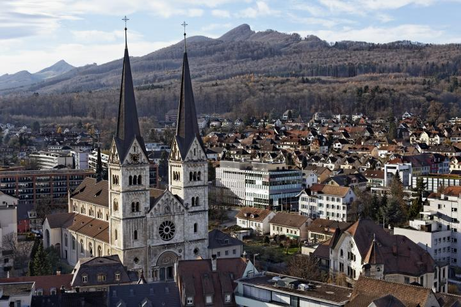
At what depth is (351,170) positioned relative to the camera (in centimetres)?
9788

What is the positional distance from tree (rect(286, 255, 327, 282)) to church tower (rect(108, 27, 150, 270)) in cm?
1076

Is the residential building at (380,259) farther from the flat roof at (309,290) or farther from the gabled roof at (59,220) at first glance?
the gabled roof at (59,220)

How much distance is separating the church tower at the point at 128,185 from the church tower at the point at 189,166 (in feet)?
9.40

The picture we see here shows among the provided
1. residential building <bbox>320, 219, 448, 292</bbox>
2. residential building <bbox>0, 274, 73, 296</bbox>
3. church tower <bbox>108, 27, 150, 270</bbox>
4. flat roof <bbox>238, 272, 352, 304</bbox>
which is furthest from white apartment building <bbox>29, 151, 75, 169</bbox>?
flat roof <bbox>238, 272, 352, 304</bbox>

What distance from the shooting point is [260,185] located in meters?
86.8

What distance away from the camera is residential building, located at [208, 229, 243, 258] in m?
57.9

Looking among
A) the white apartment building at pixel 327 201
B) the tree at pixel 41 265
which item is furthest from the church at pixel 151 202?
the white apartment building at pixel 327 201

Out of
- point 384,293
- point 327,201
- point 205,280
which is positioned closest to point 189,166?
point 205,280

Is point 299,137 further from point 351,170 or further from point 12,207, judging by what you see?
point 12,207

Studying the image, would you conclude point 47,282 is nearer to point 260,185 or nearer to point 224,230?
point 224,230

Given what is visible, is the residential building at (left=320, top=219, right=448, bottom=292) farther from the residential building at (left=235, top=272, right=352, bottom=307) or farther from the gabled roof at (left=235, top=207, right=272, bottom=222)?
the gabled roof at (left=235, top=207, right=272, bottom=222)

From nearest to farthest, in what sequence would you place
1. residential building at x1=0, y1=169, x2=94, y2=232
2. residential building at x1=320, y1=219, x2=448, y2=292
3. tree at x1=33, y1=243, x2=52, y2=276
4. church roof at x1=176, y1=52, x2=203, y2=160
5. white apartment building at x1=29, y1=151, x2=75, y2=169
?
residential building at x1=320, y1=219, x2=448, y2=292, tree at x1=33, y1=243, x2=52, y2=276, church roof at x1=176, y1=52, x2=203, y2=160, residential building at x1=0, y1=169, x2=94, y2=232, white apartment building at x1=29, y1=151, x2=75, y2=169

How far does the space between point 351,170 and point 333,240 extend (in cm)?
4312

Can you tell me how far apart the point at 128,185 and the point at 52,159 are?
Answer: 67229 millimetres
